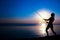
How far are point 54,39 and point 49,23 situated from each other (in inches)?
47.3

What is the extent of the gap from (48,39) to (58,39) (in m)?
0.76

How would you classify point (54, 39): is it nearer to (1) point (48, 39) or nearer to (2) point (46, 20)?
(1) point (48, 39)

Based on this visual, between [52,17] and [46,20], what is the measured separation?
1.69 ft

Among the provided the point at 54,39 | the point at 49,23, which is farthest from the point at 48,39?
the point at 49,23

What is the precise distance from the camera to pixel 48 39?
10.5 meters

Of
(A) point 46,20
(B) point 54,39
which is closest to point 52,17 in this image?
(A) point 46,20

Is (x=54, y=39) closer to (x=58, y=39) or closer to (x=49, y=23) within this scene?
(x=58, y=39)

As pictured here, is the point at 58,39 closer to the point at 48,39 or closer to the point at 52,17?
the point at 48,39

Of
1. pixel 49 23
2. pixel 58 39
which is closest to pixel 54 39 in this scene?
pixel 58 39

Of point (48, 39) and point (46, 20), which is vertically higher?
point (46, 20)

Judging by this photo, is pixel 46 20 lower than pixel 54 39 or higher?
higher

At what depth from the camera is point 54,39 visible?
10453 mm

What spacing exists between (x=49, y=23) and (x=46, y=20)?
311mm

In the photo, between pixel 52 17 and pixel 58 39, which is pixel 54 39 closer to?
pixel 58 39
